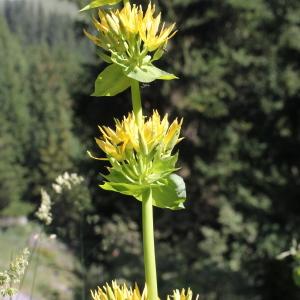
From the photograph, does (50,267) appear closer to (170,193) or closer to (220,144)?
(170,193)

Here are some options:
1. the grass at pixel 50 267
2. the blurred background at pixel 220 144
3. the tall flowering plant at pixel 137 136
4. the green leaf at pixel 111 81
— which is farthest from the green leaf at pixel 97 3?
the blurred background at pixel 220 144

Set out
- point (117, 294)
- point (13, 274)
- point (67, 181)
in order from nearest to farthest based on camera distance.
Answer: point (117, 294)
point (13, 274)
point (67, 181)

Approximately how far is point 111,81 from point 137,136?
0.54 feet

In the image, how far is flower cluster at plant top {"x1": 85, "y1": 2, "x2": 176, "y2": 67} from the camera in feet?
3.86

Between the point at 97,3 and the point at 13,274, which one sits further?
the point at 13,274

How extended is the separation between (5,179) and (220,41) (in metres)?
23.7

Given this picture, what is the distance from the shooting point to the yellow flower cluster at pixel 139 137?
1136 millimetres

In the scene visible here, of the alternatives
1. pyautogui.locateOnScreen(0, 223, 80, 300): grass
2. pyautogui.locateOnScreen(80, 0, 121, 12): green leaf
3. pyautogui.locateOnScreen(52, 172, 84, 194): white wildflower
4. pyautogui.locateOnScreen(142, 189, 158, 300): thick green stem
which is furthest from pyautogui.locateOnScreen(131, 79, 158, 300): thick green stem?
pyautogui.locateOnScreen(52, 172, 84, 194): white wildflower

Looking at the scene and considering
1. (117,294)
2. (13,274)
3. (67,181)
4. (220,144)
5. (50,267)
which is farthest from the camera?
(220,144)

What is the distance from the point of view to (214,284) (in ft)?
41.7

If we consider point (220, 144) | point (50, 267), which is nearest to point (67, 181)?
point (50, 267)

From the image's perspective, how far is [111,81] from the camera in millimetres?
1253

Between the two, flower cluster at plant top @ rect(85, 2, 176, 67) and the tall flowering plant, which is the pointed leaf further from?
flower cluster at plant top @ rect(85, 2, 176, 67)

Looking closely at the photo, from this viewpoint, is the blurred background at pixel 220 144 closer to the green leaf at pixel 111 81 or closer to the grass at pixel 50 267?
the grass at pixel 50 267
